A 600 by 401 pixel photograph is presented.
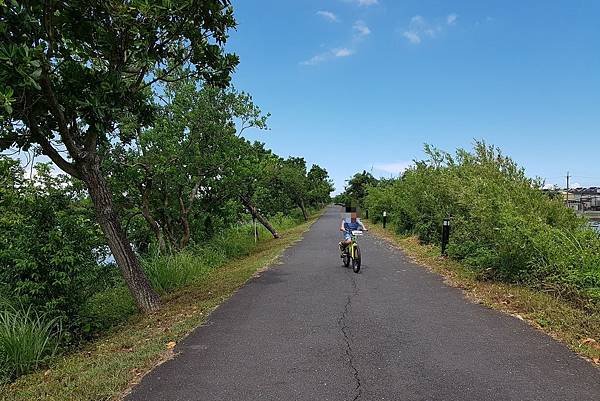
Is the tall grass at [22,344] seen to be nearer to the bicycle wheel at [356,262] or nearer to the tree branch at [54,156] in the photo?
the tree branch at [54,156]

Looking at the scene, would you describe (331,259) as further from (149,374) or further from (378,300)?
(149,374)

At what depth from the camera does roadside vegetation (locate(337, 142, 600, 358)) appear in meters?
7.55

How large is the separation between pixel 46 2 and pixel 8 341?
4528 mm

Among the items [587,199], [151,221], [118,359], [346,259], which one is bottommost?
[118,359]

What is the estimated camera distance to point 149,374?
500 cm

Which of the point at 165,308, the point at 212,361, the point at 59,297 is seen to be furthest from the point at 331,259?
the point at 212,361

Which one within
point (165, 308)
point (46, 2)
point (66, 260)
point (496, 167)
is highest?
point (46, 2)

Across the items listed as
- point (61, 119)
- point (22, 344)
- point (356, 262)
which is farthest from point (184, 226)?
point (22, 344)

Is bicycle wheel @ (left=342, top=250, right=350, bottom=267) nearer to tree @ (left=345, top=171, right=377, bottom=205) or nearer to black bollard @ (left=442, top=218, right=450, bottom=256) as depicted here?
black bollard @ (left=442, top=218, right=450, bottom=256)

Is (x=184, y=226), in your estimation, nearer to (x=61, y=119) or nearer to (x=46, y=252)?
(x=46, y=252)

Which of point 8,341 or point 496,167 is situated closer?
point 8,341

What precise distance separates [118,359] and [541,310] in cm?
589

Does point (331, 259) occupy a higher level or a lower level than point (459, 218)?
lower

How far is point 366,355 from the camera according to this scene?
5328 mm
